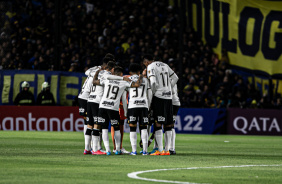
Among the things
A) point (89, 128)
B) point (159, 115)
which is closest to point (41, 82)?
point (89, 128)

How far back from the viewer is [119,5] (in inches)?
1350

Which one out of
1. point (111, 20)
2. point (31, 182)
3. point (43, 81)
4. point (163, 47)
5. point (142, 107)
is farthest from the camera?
point (111, 20)

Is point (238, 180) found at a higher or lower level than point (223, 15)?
lower

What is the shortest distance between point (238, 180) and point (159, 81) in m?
5.77

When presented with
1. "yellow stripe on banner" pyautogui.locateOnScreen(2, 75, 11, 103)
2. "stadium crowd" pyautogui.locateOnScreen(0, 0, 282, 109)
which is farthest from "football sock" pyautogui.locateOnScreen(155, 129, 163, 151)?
"yellow stripe on banner" pyautogui.locateOnScreen(2, 75, 11, 103)

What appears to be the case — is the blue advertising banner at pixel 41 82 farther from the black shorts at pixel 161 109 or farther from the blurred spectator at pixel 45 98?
the black shorts at pixel 161 109

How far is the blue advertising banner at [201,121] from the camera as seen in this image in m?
28.4

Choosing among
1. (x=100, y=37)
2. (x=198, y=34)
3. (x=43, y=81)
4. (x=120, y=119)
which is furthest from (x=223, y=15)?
(x=120, y=119)

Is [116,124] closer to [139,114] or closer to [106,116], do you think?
[106,116]

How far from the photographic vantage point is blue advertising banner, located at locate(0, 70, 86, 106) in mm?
27750

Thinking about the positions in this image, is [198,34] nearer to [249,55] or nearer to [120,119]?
[249,55]

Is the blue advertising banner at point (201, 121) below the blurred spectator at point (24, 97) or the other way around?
below

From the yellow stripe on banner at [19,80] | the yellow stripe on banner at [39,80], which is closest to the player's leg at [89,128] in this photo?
the yellow stripe on banner at [39,80]

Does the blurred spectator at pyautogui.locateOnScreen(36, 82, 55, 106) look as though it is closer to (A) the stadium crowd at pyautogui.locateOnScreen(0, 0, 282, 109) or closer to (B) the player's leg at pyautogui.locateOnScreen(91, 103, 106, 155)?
(A) the stadium crowd at pyautogui.locateOnScreen(0, 0, 282, 109)
